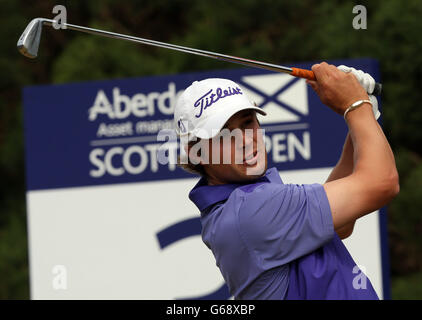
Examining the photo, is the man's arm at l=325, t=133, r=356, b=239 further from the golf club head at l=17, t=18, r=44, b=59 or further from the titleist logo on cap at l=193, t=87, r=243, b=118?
the golf club head at l=17, t=18, r=44, b=59

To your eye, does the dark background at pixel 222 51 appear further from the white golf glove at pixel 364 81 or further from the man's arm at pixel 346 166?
the white golf glove at pixel 364 81

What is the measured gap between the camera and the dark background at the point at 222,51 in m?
4.23

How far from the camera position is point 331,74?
1691 millimetres

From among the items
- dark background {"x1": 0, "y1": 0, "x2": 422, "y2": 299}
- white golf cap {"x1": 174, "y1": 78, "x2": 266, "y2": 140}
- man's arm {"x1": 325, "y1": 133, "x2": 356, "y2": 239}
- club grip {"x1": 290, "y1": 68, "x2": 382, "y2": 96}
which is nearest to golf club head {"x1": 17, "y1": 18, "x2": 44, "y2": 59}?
white golf cap {"x1": 174, "y1": 78, "x2": 266, "y2": 140}

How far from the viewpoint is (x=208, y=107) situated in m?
1.73

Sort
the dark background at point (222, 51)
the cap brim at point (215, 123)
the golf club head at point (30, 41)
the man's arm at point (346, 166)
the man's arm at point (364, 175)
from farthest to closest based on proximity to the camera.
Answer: the dark background at point (222, 51) < the golf club head at point (30, 41) < the man's arm at point (346, 166) < the cap brim at point (215, 123) < the man's arm at point (364, 175)

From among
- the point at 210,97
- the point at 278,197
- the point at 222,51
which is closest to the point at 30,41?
the point at 210,97

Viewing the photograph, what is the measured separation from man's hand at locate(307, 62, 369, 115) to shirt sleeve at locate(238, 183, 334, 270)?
0.59 ft

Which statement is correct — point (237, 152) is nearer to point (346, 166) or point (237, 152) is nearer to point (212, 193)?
point (212, 193)

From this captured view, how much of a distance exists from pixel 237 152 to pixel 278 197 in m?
0.13

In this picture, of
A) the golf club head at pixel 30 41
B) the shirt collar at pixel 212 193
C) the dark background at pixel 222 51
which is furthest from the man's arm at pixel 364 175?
the dark background at pixel 222 51

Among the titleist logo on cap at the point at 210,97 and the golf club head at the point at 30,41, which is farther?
the golf club head at the point at 30,41
